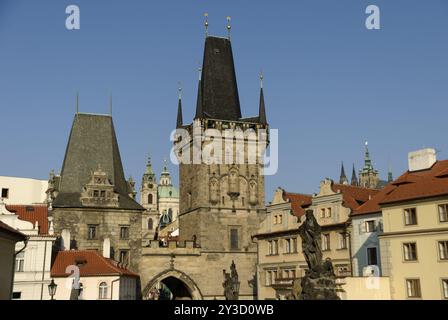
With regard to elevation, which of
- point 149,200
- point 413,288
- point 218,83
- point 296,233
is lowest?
point 413,288

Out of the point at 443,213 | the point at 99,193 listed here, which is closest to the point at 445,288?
the point at 443,213

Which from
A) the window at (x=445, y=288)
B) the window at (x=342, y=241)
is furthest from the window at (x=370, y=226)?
the window at (x=445, y=288)

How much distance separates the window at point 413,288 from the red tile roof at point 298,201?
44.3ft

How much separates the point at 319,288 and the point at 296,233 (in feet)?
70.0

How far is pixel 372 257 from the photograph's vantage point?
3173 centimetres

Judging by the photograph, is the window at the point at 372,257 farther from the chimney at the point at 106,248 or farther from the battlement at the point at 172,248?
the battlement at the point at 172,248

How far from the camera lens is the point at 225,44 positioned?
60750mm

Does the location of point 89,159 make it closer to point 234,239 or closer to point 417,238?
point 234,239

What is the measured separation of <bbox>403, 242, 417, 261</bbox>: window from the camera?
26.4 meters

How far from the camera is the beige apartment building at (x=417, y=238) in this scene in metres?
25.3

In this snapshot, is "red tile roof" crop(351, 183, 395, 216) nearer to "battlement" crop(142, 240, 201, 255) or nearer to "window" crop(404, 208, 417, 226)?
"window" crop(404, 208, 417, 226)

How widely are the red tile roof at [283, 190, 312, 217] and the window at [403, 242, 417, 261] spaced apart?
12.9 m

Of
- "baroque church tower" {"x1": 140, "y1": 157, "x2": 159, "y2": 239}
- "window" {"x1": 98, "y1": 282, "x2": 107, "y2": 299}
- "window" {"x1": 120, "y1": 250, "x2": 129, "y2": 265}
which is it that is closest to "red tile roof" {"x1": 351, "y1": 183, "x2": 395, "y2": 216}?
"window" {"x1": 98, "y1": 282, "x2": 107, "y2": 299}
